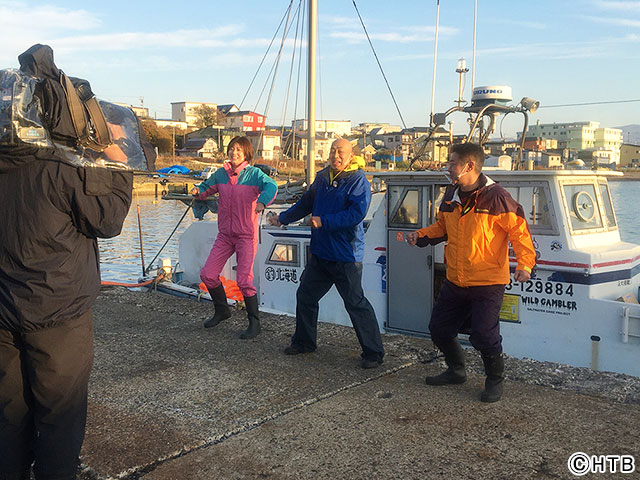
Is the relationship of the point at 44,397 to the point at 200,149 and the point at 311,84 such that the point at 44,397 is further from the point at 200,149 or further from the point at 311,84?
the point at 200,149

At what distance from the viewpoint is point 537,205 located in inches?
258

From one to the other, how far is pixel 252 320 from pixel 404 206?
9.03ft

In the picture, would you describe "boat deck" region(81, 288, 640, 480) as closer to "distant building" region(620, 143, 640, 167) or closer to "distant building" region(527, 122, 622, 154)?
"distant building" region(527, 122, 622, 154)

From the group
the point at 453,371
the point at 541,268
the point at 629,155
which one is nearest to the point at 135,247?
the point at 541,268

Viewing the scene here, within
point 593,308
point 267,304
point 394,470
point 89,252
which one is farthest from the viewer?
point 267,304

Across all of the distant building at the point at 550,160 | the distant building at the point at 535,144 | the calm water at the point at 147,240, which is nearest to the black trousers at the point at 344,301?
the distant building at the point at 550,160

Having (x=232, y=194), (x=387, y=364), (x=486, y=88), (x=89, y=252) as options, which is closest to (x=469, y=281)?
(x=387, y=364)

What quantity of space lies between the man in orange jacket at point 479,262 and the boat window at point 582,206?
3222 mm

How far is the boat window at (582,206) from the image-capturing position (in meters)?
6.50

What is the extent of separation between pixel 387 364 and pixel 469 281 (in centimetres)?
99

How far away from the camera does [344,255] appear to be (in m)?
4.34

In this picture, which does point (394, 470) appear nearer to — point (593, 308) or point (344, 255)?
point (344, 255)

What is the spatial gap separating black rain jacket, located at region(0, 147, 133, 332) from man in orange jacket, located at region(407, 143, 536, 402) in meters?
2.17

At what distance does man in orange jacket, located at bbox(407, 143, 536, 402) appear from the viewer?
139 inches
